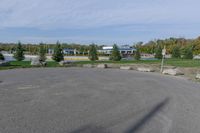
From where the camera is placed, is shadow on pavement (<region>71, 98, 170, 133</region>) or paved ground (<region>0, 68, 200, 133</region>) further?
paved ground (<region>0, 68, 200, 133</region>)

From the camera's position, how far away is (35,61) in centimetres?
3145

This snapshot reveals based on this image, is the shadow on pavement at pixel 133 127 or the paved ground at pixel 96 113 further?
the paved ground at pixel 96 113

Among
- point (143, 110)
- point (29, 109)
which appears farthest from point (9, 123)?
point (143, 110)

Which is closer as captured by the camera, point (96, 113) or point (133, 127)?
point (133, 127)

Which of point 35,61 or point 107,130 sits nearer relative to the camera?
point 107,130

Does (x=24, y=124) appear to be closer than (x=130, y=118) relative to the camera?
Yes

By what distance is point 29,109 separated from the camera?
811 cm

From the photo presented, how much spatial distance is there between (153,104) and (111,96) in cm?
202

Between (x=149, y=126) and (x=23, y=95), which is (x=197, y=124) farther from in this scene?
(x=23, y=95)

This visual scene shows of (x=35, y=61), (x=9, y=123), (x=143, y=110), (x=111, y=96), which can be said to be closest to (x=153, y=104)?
(x=143, y=110)

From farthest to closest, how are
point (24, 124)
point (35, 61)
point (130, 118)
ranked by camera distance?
1. point (35, 61)
2. point (130, 118)
3. point (24, 124)

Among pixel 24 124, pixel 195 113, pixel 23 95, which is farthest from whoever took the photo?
pixel 23 95

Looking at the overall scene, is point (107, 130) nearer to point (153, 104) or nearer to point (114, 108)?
point (114, 108)

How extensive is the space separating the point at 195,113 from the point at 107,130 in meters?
3.38
